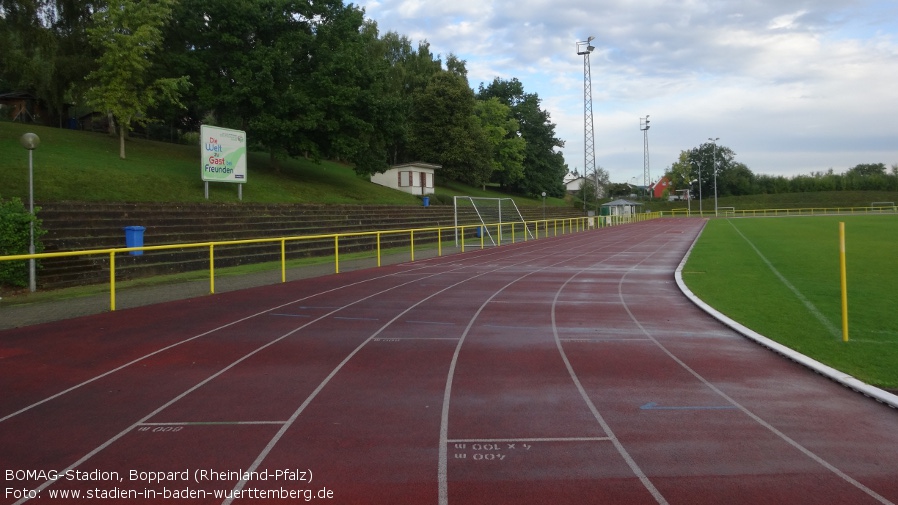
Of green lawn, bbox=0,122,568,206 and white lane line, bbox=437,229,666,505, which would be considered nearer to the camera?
white lane line, bbox=437,229,666,505

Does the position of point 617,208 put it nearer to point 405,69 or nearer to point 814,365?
point 405,69

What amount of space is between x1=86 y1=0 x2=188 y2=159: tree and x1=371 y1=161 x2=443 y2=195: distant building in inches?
929

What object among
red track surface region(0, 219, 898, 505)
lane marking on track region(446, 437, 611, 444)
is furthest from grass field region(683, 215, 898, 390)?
lane marking on track region(446, 437, 611, 444)

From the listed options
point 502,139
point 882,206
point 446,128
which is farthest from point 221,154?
point 882,206

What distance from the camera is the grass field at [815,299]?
24.8ft

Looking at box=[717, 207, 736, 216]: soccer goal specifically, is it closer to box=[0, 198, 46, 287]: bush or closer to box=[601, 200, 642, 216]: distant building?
box=[601, 200, 642, 216]: distant building

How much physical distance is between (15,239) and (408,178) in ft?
125

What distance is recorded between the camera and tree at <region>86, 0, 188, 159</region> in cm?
2770

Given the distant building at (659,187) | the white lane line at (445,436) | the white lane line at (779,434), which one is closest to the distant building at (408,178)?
the white lane line at (445,436)

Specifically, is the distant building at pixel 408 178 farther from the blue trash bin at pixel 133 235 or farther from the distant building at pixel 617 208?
the blue trash bin at pixel 133 235

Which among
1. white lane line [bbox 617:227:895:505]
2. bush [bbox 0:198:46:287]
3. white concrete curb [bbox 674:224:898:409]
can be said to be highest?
bush [bbox 0:198:46:287]

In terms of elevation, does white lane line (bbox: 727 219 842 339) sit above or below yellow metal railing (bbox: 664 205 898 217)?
below

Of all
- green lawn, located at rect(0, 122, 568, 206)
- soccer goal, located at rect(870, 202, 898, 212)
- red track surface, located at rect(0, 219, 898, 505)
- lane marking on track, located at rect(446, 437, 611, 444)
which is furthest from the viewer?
soccer goal, located at rect(870, 202, 898, 212)

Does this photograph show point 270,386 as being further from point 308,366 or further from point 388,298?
point 388,298
